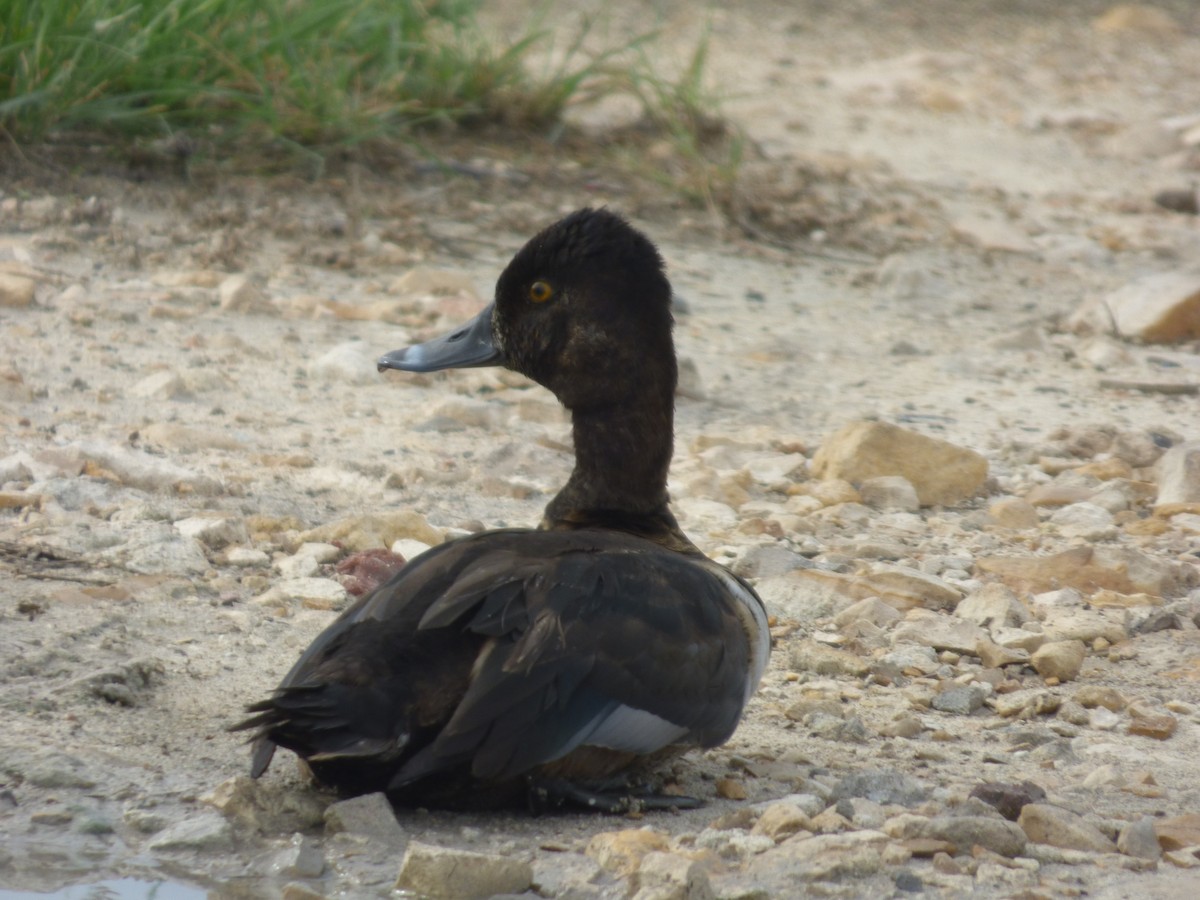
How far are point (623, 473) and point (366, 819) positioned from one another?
1.24 meters

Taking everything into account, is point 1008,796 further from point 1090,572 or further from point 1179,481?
point 1179,481

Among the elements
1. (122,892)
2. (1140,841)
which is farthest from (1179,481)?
(122,892)

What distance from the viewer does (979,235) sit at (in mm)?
7867

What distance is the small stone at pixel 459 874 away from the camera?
8.96 ft

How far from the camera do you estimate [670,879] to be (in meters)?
2.72

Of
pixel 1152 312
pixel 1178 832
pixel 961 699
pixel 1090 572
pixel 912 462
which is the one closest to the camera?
pixel 1178 832

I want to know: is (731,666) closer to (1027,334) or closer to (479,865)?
(479,865)

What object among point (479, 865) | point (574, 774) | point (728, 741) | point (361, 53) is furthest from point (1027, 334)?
point (479, 865)

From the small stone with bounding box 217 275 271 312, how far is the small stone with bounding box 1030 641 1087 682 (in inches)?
125

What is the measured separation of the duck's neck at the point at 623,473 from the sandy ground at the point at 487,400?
1.55ft

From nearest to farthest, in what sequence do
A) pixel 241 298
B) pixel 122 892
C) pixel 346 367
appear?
pixel 122 892 → pixel 346 367 → pixel 241 298

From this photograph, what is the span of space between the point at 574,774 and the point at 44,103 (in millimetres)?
4125

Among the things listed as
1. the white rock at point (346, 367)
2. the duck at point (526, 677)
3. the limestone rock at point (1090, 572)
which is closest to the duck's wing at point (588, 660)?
the duck at point (526, 677)

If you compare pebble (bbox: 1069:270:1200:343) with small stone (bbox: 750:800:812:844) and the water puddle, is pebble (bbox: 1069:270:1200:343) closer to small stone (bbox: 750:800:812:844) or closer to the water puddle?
small stone (bbox: 750:800:812:844)
